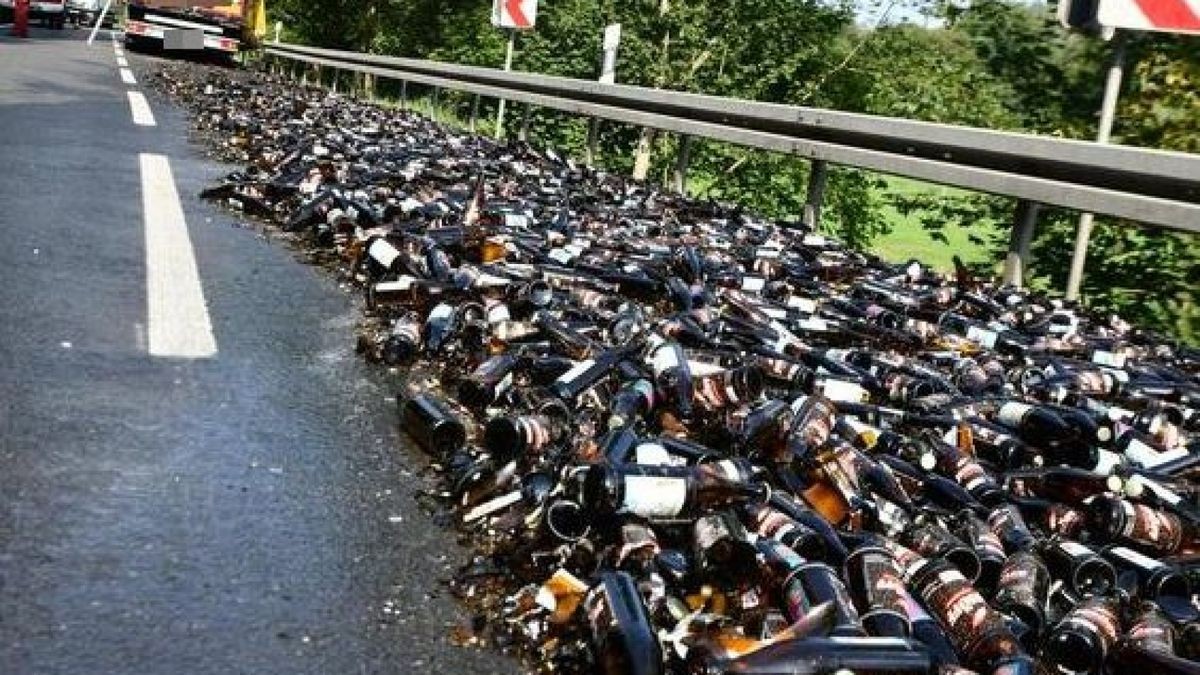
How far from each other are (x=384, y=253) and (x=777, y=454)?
292 cm

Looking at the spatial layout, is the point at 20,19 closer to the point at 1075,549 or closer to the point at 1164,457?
the point at 1164,457

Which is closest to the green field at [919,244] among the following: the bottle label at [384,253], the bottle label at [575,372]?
the bottle label at [384,253]

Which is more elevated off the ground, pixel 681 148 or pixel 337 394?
pixel 681 148

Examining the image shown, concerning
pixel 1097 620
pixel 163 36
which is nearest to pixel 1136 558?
pixel 1097 620

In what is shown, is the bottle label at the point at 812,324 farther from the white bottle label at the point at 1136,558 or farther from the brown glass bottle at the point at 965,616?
the brown glass bottle at the point at 965,616

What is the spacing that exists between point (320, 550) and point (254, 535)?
169 mm

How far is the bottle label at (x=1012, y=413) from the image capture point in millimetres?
3979

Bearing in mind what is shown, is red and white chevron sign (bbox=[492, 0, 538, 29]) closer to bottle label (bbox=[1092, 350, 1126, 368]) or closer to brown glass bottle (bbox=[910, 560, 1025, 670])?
bottle label (bbox=[1092, 350, 1126, 368])

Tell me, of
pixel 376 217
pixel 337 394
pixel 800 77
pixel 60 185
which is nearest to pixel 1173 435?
pixel 337 394

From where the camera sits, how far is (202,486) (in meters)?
2.89

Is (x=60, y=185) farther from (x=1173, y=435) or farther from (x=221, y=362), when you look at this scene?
(x=1173, y=435)

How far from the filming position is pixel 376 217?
6707 mm

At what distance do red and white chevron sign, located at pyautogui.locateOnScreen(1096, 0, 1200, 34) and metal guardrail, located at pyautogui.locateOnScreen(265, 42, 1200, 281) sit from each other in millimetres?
876

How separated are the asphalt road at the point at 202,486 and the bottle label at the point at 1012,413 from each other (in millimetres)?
2151
